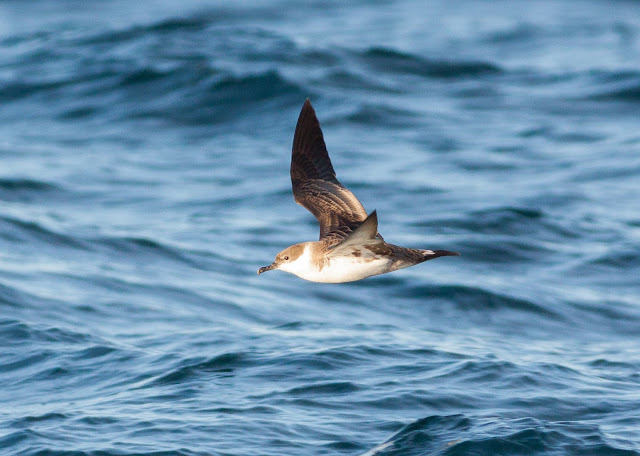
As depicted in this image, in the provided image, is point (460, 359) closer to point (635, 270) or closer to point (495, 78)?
point (635, 270)

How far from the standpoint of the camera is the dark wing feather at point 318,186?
307 inches

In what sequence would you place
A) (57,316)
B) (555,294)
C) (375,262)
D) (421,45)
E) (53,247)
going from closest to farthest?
(375,262)
(57,316)
(555,294)
(53,247)
(421,45)

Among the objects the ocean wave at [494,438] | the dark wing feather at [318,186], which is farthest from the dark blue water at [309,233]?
the dark wing feather at [318,186]

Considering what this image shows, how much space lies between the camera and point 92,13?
92.6 feet

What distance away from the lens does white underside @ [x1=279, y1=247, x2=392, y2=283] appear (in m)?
7.13

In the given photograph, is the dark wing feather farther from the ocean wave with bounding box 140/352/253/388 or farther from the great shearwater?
the ocean wave with bounding box 140/352/253/388

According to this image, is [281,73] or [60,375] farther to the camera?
[281,73]

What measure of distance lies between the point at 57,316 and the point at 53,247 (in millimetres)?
2920

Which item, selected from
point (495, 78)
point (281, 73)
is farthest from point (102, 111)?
point (495, 78)

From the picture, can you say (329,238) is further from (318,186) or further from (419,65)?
(419,65)

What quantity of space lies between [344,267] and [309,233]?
7725 mm

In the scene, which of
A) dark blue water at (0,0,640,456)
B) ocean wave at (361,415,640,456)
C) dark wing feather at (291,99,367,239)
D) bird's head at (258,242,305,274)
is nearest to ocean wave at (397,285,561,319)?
dark blue water at (0,0,640,456)

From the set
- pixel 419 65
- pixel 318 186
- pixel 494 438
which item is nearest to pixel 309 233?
pixel 318 186

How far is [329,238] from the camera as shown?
7371 mm
